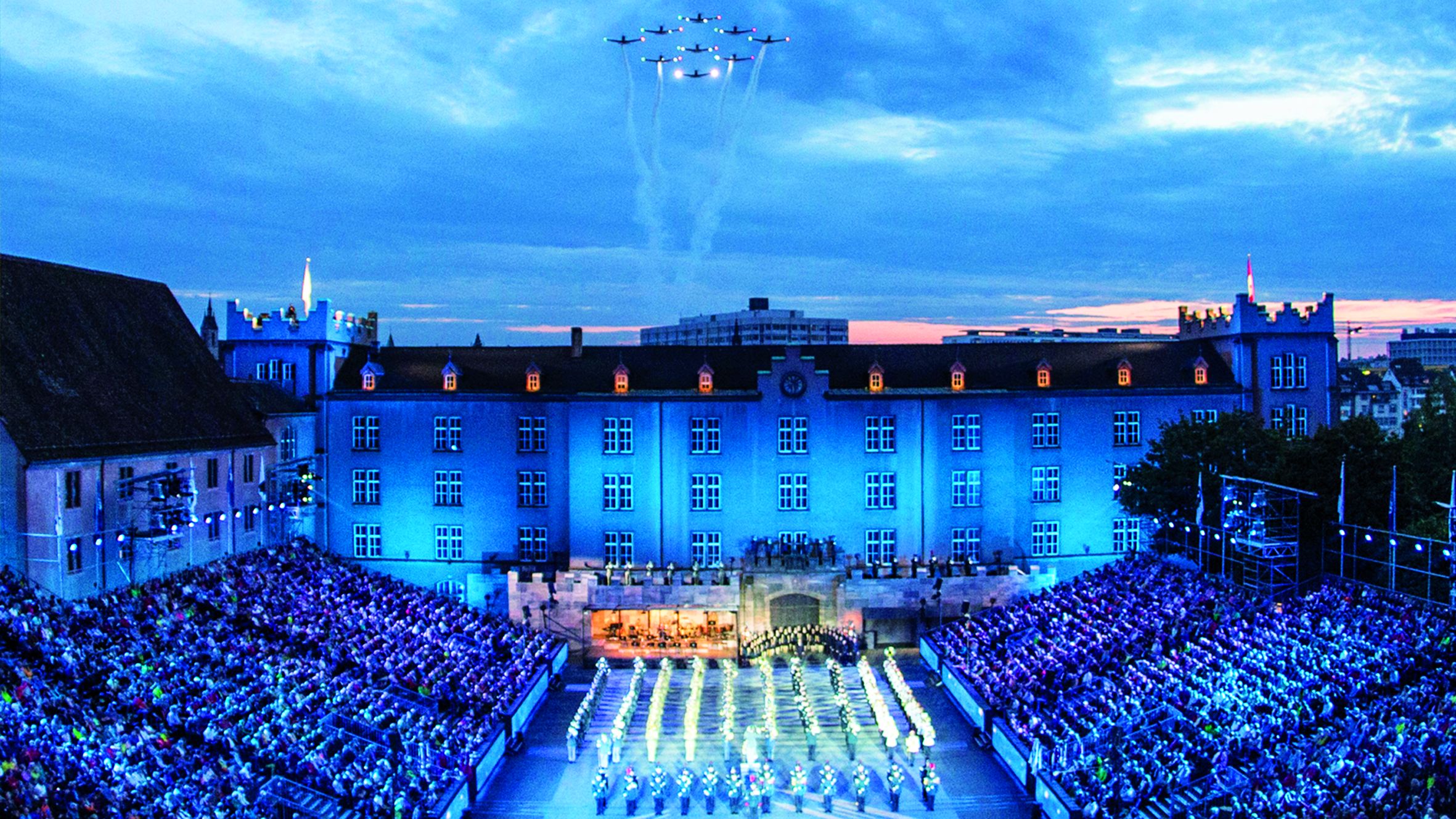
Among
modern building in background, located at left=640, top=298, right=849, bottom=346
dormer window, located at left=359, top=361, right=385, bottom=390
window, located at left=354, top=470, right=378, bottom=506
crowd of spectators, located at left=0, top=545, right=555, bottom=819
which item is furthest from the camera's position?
modern building in background, located at left=640, top=298, right=849, bottom=346

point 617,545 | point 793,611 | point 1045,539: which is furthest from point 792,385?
point 1045,539

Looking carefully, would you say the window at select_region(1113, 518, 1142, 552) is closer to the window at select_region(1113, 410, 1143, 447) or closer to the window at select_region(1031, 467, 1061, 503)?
the window at select_region(1031, 467, 1061, 503)

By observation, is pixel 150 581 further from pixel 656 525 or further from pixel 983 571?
pixel 983 571

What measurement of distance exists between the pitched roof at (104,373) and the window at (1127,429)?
43.2 meters

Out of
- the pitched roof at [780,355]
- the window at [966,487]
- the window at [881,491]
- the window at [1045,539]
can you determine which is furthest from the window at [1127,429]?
the window at [881,491]

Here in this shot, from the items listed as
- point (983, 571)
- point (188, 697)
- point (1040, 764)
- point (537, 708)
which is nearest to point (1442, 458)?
point (983, 571)

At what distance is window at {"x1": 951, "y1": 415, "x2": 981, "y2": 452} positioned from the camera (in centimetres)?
5862

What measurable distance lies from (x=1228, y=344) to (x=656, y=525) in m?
33.0

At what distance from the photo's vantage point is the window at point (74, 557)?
125ft

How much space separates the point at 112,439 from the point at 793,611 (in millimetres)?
30561

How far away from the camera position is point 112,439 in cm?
4150

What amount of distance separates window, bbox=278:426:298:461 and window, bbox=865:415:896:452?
2963 cm

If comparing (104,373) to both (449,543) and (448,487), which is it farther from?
(449,543)

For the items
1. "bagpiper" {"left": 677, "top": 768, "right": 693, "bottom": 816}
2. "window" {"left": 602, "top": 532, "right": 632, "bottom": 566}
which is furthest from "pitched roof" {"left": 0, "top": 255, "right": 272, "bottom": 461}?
"bagpiper" {"left": 677, "top": 768, "right": 693, "bottom": 816}
